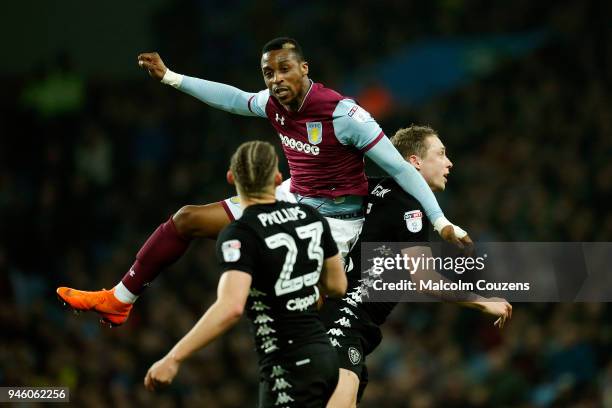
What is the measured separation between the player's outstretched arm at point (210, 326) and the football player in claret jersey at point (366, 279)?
1.44m

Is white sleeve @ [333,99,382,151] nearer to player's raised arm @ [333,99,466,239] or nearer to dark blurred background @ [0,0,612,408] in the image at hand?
player's raised arm @ [333,99,466,239]

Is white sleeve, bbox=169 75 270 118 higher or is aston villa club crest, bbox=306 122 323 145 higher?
white sleeve, bbox=169 75 270 118

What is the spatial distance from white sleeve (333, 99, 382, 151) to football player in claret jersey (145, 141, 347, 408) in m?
0.99

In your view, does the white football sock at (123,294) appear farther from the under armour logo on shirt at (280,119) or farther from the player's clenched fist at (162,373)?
the player's clenched fist at (162,373)

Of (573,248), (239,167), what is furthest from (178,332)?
(239,167)

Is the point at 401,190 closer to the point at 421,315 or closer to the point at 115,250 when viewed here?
the point at 421,315

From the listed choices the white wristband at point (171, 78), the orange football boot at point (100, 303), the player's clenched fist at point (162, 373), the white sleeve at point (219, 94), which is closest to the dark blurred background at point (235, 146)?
the orange football boot at point (100, 303)

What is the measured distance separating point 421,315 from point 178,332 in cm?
262

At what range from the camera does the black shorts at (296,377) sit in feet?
15.9

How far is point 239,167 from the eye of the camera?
4.79 meters

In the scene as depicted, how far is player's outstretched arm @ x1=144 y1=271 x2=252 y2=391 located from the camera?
443 centimetres

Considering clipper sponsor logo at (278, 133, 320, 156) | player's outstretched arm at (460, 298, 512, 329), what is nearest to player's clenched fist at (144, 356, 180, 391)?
clipper sponsor logo at (278, 133, 320, 156)

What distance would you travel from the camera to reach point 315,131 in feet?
19.3

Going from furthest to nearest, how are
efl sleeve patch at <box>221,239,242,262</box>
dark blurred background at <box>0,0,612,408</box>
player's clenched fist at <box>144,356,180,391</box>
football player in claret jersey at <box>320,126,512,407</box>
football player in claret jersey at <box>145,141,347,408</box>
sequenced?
dark blurred background at <box>0,0,612,408</box>, football player in claret jersey at <box>320,126,512,407</box>, football player in claret jersey at <box>145,141,347,408</box>, efl sleeve patch at <box>221,239,242,262</box>, player's clenched fist at <box>144,356,180,391</box>
